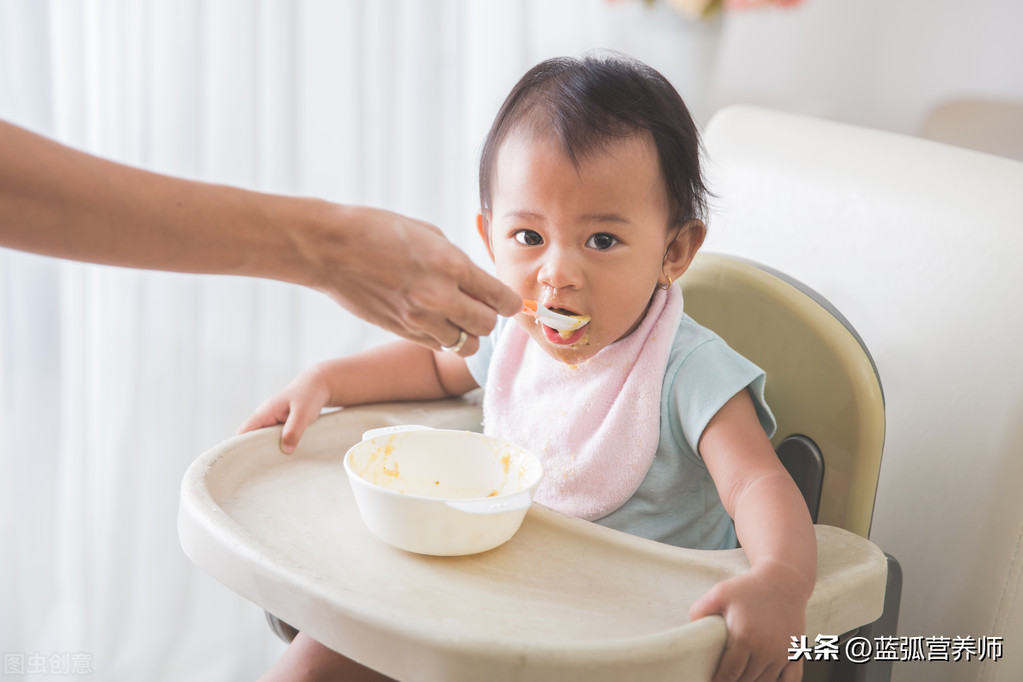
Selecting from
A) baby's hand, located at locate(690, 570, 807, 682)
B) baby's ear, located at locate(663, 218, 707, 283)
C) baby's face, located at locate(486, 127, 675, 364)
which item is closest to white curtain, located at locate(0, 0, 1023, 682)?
baby's face, located at locate(486, 127, 675, 364)

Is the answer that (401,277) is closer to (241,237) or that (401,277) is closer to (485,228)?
(241,237)

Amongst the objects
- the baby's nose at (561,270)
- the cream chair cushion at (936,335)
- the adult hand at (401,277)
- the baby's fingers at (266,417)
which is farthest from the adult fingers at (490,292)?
the cream chair cushion at (936,335)

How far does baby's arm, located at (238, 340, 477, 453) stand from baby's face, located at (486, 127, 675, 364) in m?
0.20

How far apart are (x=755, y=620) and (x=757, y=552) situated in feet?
0.28

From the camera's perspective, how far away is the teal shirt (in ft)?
2.97

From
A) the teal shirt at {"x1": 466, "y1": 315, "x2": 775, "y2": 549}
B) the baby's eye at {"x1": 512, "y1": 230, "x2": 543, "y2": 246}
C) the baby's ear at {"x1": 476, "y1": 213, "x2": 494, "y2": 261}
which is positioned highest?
the baby's eye at {"x1": 512, "y1": 230, "x2": 543, "y2": 246}

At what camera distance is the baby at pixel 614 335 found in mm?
874

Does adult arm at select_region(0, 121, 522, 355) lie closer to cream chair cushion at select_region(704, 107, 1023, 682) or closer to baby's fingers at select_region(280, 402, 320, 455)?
baby's fingers at select_region(280, 402, 320, 455)

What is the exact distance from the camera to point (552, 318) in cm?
88

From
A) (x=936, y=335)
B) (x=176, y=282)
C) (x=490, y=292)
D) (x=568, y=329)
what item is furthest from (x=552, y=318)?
(x=176, y=282)

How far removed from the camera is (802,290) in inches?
38.3

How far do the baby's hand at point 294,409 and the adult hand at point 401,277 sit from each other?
0.25 metres

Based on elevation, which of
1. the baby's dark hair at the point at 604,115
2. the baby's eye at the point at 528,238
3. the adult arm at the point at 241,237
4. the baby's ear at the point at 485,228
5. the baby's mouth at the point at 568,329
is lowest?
the baby's mouth at the point at 568,329

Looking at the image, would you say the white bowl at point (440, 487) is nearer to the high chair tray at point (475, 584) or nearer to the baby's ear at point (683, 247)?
the high chair tray at point (475, 584)
